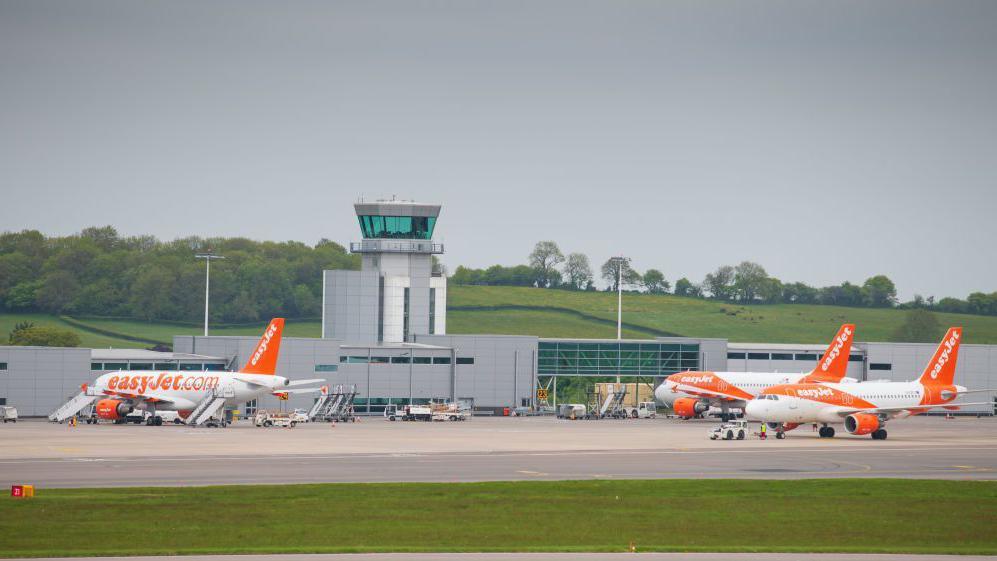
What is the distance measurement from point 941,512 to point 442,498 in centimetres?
1654

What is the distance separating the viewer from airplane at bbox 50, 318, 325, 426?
10194 cm

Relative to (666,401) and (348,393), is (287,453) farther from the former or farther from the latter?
(666,401)

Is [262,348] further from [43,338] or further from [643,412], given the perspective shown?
[43,338]

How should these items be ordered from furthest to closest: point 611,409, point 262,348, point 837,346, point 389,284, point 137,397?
point 389,284, point 611,409, point 837,346, point 137,397, point 262,348

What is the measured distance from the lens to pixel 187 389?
104688mm

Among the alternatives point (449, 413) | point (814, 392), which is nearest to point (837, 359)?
point (814, 392)

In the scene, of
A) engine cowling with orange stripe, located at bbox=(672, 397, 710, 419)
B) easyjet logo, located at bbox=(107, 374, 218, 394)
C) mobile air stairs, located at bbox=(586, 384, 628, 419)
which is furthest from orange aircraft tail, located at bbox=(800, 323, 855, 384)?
easyjet logo, located at bbox=(107, 374, 218, 394)

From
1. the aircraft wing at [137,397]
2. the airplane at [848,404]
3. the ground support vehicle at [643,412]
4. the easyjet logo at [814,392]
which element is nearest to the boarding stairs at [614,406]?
the ground support vehicle at [643,412]

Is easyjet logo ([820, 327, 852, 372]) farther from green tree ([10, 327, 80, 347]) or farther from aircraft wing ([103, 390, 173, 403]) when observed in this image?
green tree ([10, 327, 80, 347])

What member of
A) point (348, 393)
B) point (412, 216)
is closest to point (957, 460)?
point (348, 393)

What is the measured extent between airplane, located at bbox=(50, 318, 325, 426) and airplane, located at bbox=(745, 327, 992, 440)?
3555 cm

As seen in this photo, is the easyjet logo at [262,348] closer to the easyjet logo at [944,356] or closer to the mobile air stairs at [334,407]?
the mobile air stairs at [334,407]

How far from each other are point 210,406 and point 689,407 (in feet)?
137

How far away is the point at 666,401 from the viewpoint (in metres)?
124
